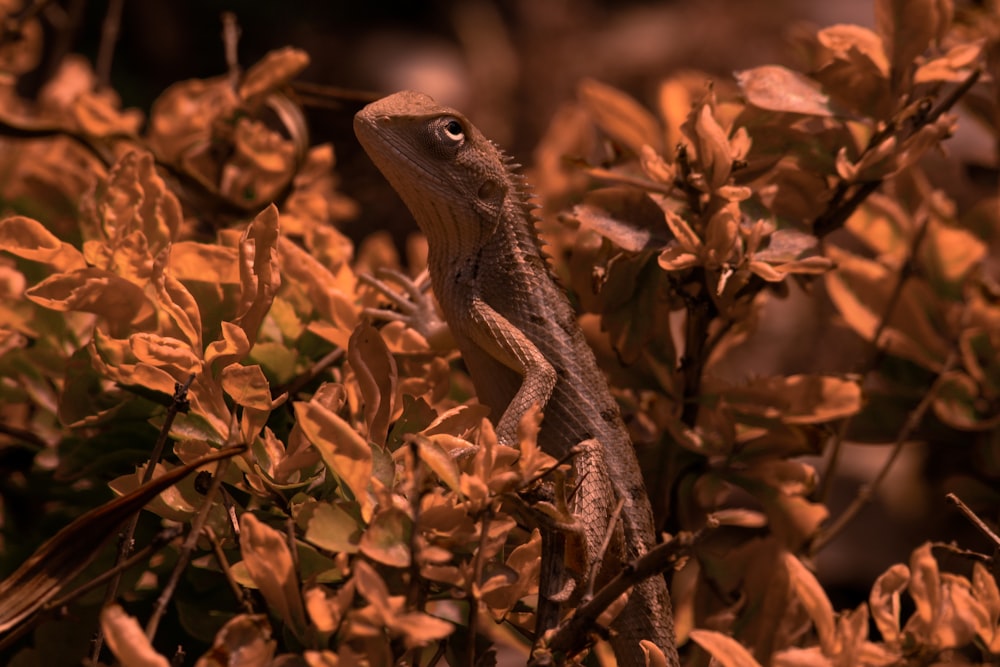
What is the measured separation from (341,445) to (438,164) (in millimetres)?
601

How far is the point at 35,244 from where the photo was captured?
1110mm

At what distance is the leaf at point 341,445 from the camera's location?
86 cm

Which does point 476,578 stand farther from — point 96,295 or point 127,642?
point 96,295

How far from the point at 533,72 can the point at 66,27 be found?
3.07 metres

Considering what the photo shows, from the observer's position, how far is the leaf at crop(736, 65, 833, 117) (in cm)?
126

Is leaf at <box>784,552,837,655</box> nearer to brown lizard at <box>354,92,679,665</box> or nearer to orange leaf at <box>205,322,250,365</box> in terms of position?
brown lizard at <box>354,92,679,665</box>

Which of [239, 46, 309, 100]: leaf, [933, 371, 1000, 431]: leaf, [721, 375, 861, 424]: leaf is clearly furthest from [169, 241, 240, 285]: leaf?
[933, 371, 1000, 431]: leaf

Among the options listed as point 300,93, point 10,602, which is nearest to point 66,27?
point 300,93

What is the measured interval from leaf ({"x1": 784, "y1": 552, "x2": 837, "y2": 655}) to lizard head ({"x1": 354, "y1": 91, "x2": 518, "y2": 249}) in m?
0.64

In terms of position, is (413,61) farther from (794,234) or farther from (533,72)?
(794,234)

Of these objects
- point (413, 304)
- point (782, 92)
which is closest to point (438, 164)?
point (413, 304)

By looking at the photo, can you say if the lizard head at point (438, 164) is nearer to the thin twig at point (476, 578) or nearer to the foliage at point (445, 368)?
the foliage at point (445, 368)

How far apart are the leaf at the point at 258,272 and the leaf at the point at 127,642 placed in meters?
0.31

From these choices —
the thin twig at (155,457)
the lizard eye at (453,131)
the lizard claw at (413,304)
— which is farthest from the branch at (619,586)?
the lizard eye at (453,131)
